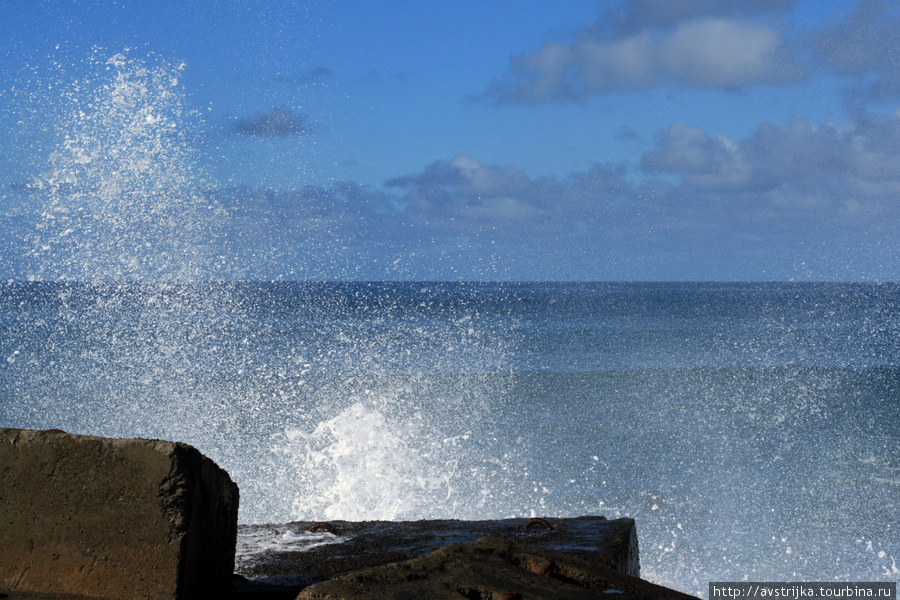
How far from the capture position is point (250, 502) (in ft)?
29.1

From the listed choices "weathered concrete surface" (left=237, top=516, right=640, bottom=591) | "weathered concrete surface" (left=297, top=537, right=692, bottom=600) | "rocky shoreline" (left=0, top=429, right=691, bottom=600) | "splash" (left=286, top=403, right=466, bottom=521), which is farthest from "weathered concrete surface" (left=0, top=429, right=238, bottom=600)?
"splash" (left=286, top=403, right=466, bottom=521)

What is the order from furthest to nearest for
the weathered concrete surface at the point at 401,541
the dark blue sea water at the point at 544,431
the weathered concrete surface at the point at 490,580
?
1. the dark blue sea water at the point at 544,431
2. the weathered concrete surface at the point at 401,541
3. the weathered concrete surface at the point at 490,580

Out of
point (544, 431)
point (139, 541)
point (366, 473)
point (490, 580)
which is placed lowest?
point (366, 473)

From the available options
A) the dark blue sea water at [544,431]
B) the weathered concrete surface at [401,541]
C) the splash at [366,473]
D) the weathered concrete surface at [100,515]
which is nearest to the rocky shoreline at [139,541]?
the weathered concrete surface at [100,515]

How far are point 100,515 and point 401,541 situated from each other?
155cm

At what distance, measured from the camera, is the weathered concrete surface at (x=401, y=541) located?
3.43 meters

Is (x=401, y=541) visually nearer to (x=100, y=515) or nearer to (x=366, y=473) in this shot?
(x=100, y=515)

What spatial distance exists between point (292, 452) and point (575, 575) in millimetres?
8324

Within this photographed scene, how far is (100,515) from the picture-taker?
268 cm

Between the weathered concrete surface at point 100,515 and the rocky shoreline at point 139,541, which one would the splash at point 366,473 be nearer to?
the rocky shoreline at point 139,541

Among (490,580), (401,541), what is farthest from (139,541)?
(401,541)

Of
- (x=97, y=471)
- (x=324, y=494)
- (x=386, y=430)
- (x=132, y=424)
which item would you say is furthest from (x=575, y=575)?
(x=132, y=424)

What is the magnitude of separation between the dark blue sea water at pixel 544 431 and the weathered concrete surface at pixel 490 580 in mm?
4962

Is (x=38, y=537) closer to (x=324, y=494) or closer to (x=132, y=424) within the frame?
(x=324, y=494)
